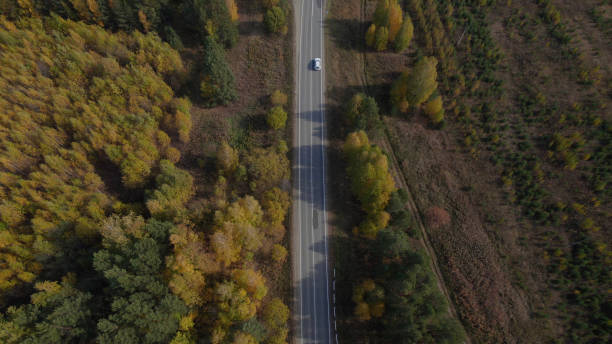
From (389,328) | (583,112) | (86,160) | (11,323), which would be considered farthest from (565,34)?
(11,323)

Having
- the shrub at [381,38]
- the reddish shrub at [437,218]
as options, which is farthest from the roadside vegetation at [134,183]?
the reddish shrub at [437,218]

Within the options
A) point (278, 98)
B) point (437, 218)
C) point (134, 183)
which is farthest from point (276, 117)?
point (437, 218)

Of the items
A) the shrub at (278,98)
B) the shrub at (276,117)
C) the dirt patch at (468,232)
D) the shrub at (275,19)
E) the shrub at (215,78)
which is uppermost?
the shrub at (275,19)

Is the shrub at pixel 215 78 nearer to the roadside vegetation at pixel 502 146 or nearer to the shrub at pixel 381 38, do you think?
the roadside vegetation at pixel 502 146

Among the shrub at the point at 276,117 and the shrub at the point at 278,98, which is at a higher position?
the shrub at the point at 278,98

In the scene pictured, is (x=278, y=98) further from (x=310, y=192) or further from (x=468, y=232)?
(x=468, y=232)

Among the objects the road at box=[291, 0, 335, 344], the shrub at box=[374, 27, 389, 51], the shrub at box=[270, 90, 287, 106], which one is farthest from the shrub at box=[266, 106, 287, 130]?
the shrub at box=[374, 27, 389, 51]
